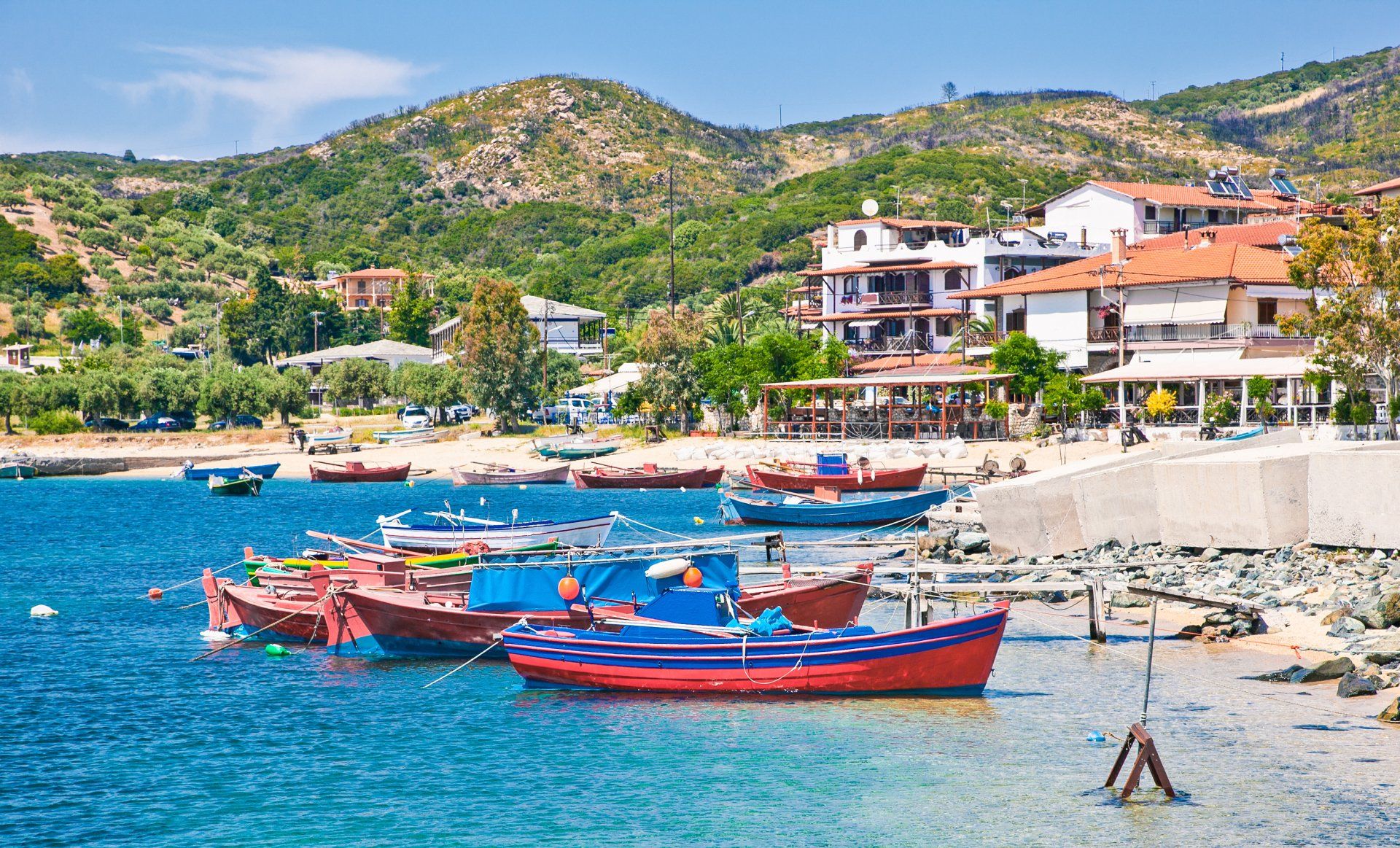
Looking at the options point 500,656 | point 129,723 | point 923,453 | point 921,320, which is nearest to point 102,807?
point 129,723

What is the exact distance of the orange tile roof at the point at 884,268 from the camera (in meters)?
83.4

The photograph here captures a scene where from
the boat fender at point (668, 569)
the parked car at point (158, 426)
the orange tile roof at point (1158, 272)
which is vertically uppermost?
the orange tile roof at point (1158, 272)

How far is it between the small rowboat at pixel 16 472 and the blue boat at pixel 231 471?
10.4m

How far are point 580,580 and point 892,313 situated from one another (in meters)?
61.9

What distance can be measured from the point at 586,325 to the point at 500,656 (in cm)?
9854

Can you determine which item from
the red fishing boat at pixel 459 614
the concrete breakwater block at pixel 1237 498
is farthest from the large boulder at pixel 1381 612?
the red fishing boat at pixel 459 614

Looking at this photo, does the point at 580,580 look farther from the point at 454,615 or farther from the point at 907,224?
the point at 907,224

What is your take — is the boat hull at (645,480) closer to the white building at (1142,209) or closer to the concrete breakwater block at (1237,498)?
the concrete breakwater block at (1237,498)

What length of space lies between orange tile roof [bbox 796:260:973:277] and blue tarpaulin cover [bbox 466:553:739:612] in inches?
2389

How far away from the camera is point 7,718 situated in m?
23.7

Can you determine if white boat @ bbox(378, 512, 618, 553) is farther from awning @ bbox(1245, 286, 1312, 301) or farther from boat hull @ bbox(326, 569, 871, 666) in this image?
awning @ bbox(1245, 286, 1312, 301)

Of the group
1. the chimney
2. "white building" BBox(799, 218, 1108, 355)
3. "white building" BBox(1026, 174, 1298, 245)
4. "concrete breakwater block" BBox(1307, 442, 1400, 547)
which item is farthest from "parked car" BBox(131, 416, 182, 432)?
"concrete breakwater block" BBox(1307, 442, 1400, 547)

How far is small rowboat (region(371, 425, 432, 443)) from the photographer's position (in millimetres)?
86056

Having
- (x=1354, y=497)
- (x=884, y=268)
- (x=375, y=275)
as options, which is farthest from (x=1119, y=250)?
(x=375, y=275)
